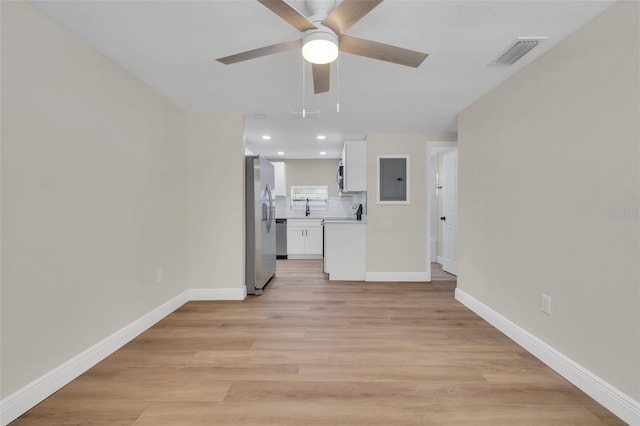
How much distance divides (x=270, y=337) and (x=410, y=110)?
2.85 m

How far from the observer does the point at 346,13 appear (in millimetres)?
1366

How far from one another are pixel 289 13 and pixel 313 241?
5160 mm

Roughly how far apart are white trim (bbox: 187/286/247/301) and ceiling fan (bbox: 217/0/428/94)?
2.65 meters

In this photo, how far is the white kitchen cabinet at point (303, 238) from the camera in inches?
247

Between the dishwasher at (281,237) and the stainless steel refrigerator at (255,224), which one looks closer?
the stainless steel refrigerator at (255,224)

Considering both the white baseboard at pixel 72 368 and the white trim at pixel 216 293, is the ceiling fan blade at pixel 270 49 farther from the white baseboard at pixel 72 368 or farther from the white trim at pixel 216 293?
the white trim at pixel 216 293

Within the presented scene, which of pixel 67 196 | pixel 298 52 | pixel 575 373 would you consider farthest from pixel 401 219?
pixel 67 196

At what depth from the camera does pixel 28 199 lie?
1.60 metres

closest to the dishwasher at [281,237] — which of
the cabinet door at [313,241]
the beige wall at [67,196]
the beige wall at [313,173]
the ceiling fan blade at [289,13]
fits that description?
the cabinet door at [313,241]

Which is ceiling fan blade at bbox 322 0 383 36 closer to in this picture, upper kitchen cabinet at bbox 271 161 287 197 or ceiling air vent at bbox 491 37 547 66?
ceiling air vent at bbox 491 37 547 66

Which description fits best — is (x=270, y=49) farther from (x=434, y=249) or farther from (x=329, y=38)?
(x=434, y=249)

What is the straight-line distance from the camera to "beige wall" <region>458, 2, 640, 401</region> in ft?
5.06

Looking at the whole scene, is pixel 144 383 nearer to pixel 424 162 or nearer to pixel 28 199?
pixel 28 199

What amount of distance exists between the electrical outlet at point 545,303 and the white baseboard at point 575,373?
241 mm
